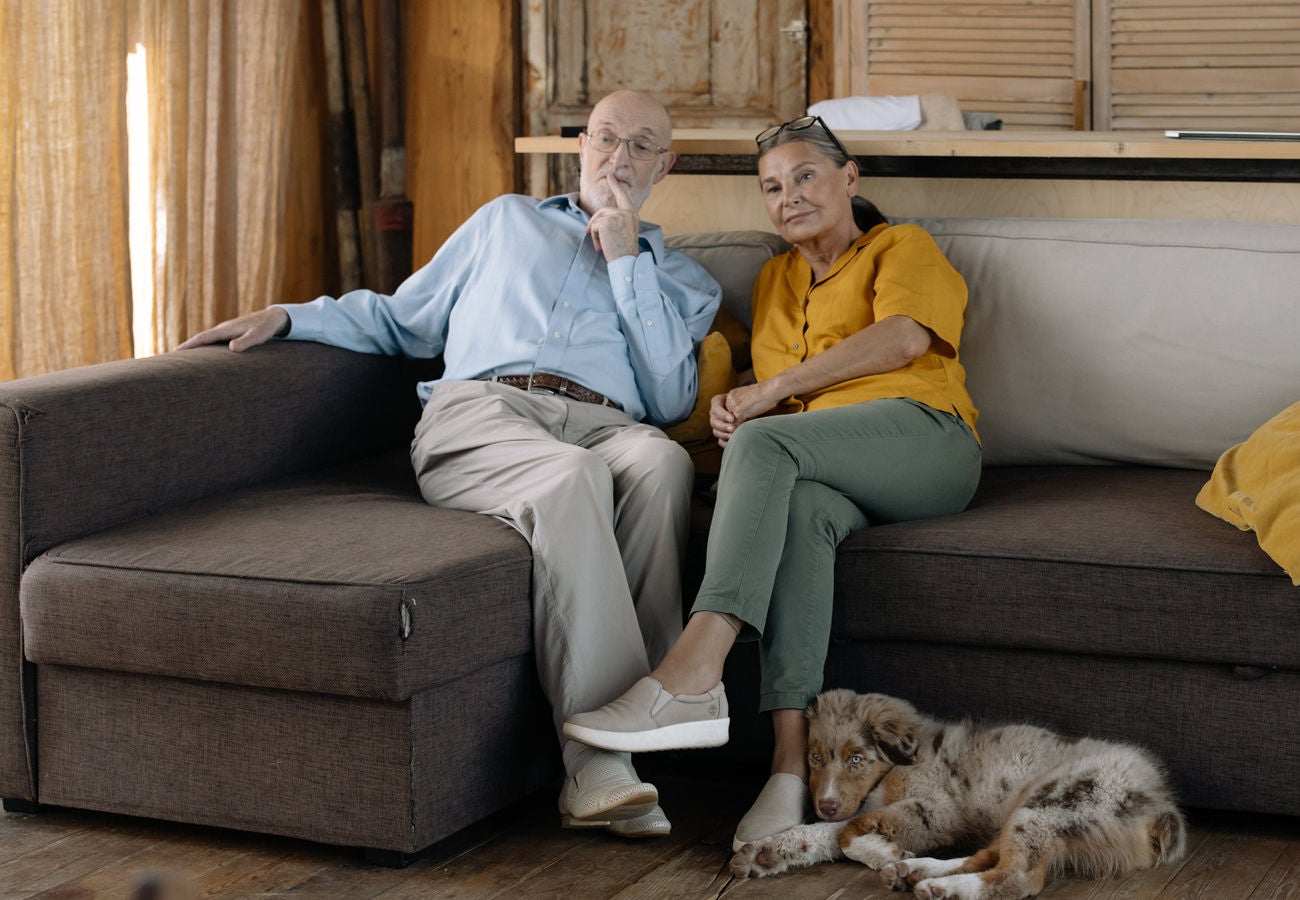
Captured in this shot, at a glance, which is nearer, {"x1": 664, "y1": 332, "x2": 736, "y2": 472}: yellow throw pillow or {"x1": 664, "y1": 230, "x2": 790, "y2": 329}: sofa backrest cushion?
{"x1": 664, "y1": 332, "x2": 736, "y2": 472}: yellow throw pillow

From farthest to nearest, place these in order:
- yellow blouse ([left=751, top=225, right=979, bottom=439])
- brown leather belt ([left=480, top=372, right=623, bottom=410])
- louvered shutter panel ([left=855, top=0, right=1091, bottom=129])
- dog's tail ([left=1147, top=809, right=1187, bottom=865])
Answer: louvered shutter panel ([left=855, top=0, right=1091, bottom=129]) < brown leather belt ([left=480, top=372, right=623, bottom=410]) < yellow blouse ([left=751, top=225, right=979, bottom=439]) < dog's tail ([left=1147, top=809, right=1187, bottom=865])

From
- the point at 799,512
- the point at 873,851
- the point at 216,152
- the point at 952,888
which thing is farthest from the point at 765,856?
the point at 216,152

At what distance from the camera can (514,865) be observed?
1977 mm

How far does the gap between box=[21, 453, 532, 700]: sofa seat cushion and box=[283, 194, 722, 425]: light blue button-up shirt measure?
1.60 ft

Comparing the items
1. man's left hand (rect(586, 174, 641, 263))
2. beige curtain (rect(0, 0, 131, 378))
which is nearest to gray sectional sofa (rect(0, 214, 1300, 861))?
man's left hand (rect(586, 174, 641, 263))

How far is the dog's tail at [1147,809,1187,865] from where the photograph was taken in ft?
6.18

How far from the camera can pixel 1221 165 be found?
2.83m

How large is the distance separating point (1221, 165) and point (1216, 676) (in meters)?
1.17

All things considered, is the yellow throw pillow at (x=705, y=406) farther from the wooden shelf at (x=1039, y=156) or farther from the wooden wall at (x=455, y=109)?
the wooden wall at (x=455, y=109)

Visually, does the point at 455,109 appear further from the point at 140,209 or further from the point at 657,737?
the point at 657,737

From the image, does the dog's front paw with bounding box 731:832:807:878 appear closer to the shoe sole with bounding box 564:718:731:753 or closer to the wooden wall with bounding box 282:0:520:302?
the shoe sole with bounding box 564:718:731:753

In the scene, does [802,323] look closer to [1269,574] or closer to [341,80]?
[1269,574]

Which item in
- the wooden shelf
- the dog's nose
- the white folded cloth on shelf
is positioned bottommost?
the dog's nose

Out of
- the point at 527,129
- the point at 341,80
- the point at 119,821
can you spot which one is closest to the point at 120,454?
the point at 119,821
